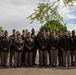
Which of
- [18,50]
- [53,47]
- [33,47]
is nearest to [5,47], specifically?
[18,50]

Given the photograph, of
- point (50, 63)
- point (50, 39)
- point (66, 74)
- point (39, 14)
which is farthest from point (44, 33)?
point (39, 14)

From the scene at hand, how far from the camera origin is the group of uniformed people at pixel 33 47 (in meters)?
22.5

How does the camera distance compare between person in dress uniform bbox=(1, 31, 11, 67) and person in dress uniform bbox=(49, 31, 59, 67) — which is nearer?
person in dress uniform bbox=(1, 31, 11, 67)

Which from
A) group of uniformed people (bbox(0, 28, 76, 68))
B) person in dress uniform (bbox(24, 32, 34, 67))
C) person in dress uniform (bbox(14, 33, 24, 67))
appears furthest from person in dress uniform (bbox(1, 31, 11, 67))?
person in dress uniform (bbox(24, 32, 34, 67))

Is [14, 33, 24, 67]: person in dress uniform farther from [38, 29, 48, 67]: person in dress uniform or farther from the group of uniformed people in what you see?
[38, 29, 48, 67]: person in dress uniform

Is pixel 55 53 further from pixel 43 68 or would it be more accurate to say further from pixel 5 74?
pixel 5 74

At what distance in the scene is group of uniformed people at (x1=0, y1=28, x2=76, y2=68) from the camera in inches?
885

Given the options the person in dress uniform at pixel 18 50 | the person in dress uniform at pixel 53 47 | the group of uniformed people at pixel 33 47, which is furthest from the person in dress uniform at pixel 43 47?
the person in dress uniform at pixel 18 50

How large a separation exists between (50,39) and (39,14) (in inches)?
432

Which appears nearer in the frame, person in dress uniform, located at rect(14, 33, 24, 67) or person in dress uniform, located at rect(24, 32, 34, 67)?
person in dress uniform, located at rect(14, 33, 24, 67)

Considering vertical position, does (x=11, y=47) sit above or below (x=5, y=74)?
above

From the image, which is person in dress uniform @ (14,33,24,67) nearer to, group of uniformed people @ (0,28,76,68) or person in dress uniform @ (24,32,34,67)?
group of uniformed people @ (0,28,76,68)

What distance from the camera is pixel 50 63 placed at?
22.8 m

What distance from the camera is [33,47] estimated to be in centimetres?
2275
